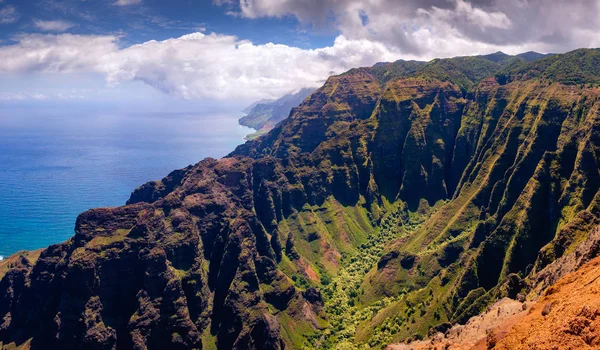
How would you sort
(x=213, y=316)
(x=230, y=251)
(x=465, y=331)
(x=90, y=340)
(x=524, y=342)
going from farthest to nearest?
(x=230, y=251) → (x=213, y=316) → (x=90, y=340) → (x=465, y=331) → (x=524, y=342)

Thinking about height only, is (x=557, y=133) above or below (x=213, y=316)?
above

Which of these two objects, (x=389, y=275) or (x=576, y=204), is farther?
(x=389, y=275)

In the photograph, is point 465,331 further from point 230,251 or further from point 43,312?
point 43,312

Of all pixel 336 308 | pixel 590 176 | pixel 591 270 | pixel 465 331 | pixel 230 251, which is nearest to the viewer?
pixel 591 270

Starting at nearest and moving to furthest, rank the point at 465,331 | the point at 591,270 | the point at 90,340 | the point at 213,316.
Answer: the point at 591,270
the point at 465,331
the point at 90,340
the point at 213,316

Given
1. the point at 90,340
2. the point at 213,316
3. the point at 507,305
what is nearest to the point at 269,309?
the point at 213,316

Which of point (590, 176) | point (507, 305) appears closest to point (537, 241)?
point (590, 176)

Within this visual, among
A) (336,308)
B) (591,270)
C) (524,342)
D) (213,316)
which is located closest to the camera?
(524,342)

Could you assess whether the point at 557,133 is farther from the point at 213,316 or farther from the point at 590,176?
the point at 213,316

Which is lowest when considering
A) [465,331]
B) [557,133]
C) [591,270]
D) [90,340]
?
[90,340]
